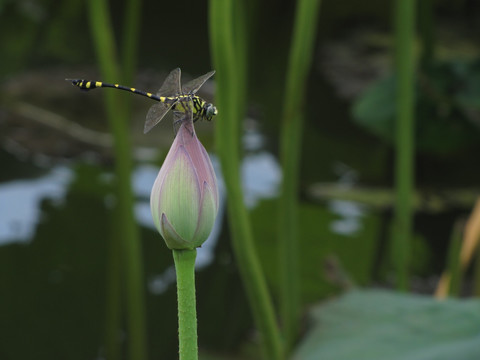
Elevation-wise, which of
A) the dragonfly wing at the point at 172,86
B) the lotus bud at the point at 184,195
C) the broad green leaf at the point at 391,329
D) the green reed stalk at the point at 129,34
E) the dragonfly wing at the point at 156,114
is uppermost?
the green reed stalk at the point at 129,34

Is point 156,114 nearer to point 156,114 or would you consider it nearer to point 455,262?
point 156,114

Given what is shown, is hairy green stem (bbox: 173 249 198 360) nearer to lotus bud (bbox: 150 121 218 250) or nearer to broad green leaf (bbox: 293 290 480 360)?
lotus bud (bbox: 150 121 218 250)

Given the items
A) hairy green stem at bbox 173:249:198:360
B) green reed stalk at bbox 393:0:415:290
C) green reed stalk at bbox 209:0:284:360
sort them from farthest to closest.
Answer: green reed stalk at bbox 393:0:415:290 → green reed stalk at bbox 209:0:284:360 → hairy green stem at bbox 173:249:198:360

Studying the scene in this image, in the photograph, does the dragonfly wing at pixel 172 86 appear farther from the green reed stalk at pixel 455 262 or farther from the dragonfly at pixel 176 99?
the green reed stalk at pixel 455 262

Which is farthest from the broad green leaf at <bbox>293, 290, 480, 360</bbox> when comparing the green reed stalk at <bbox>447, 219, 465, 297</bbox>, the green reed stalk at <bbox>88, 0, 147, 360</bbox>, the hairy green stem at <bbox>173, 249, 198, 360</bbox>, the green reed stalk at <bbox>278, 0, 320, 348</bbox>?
the hairy green stem at <bbox>173, 249, 198, 360</bbox>

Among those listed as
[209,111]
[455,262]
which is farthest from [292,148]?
[209,111]

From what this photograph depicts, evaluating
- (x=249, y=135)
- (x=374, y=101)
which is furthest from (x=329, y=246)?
(x=249, y=135)

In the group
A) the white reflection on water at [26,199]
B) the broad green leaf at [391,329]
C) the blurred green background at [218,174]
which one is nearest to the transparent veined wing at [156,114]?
the broad green leaf at [391,329]

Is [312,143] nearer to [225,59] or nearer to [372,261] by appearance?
[372,261]
